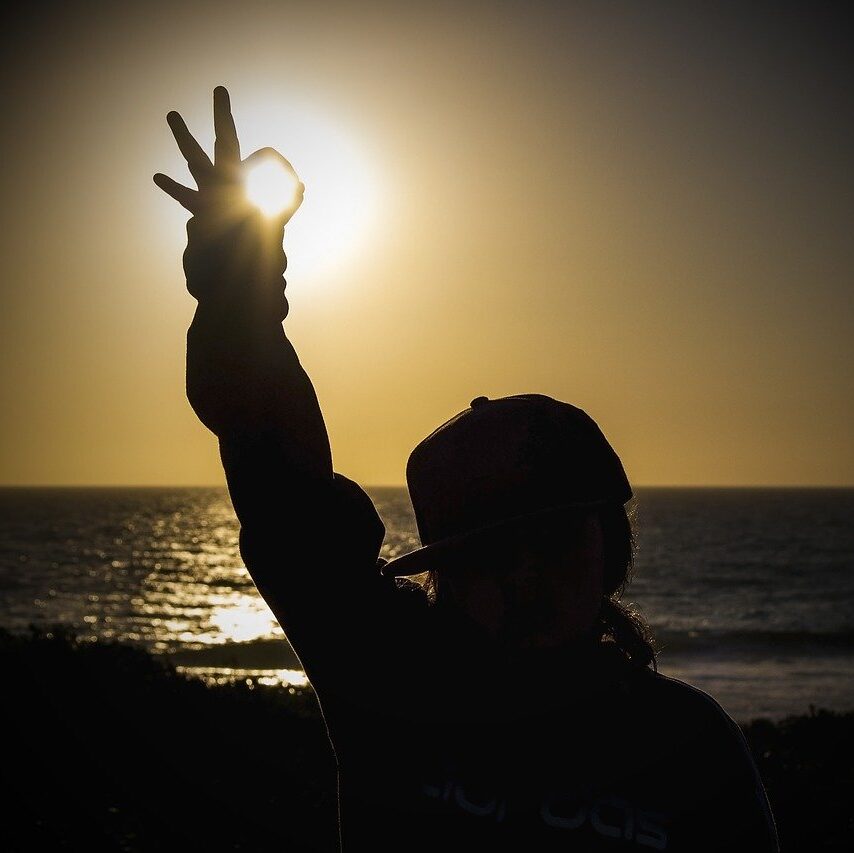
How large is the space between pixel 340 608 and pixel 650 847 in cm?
61

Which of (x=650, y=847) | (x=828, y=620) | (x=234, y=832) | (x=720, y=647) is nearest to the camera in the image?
(x=650, y=847)

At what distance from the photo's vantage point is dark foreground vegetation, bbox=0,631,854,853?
287 inches

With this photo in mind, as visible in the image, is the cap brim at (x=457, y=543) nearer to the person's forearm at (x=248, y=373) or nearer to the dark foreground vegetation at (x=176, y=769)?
the person's forearm at (x=248, y=373)

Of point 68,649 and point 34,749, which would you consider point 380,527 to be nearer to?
point 34,749

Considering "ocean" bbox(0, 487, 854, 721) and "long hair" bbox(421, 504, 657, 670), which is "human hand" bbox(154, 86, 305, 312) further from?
"long hair" bbox(421, 504, 657, 670)

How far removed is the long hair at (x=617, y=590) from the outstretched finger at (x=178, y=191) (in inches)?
31.0

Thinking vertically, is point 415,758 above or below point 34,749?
above

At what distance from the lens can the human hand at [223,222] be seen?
1.46m

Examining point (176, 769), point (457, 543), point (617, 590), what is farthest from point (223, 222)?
point (176, 769)

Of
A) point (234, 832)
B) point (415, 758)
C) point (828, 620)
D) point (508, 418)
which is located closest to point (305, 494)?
point (508, 418)

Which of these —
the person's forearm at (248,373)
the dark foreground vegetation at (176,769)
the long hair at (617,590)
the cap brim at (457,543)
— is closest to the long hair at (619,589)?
the long hair at (617,590)

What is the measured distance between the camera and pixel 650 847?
135 centimetres

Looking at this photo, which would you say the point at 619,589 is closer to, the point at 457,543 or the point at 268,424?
the point at 457,543

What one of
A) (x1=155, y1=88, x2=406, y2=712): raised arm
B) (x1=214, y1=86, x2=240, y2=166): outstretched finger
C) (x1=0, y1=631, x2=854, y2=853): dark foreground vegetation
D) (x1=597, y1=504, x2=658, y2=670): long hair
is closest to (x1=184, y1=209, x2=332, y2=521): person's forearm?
(x1=155, y1=88, x2=406, y2=712): raised arm
